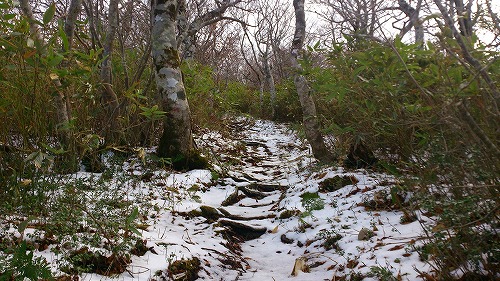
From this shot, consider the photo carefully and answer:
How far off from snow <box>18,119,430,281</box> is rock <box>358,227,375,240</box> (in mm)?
41

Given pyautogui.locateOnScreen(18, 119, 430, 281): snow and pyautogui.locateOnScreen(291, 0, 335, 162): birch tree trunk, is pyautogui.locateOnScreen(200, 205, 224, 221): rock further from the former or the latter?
pyautogui.locateOnScreen(291, 0, 335, 162): birch tree trunk

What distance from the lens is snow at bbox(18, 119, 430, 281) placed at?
235cm

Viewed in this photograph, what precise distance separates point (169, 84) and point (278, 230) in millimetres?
Result: 2527

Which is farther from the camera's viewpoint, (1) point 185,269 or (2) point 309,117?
(2) point 309,117

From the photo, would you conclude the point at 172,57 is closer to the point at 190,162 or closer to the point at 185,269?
the point at 190,162

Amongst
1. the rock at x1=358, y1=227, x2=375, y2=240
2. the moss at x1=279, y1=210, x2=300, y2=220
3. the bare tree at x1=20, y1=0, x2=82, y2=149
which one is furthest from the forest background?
the moss at x1=279, y1=210, x2=300, y2=220

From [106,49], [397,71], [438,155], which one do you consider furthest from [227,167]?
[438,155]

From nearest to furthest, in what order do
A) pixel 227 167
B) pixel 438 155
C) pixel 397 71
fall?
pixel 438 155, pixel 397 71, pixel 227 167

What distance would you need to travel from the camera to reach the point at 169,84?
15.6 feet

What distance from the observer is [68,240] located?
2.27m

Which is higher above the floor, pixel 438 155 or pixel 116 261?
pixel 438 155

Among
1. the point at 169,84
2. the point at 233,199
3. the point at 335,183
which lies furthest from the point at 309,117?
the point at 169,84

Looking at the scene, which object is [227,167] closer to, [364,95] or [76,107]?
[76,107]

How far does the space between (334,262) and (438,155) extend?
1132 millimetres
